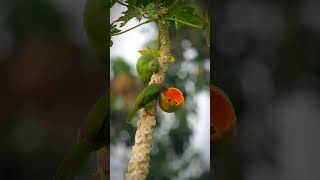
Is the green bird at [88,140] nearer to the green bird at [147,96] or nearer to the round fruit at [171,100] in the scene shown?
the green bird at [147,96]

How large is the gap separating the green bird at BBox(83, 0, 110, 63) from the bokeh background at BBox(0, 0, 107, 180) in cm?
2

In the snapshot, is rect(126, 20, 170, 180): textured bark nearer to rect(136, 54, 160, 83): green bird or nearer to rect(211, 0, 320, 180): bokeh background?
rect(136, 54, 160, 83): green bird

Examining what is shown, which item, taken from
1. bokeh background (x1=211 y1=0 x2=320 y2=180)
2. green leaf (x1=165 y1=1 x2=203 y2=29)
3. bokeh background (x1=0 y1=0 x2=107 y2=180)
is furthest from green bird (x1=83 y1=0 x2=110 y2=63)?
bokeh background (x1=211 y1=0 x2=320 y2=180)

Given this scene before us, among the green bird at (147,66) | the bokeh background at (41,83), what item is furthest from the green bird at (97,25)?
the green bird at (147,66)

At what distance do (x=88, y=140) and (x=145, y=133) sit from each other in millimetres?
212

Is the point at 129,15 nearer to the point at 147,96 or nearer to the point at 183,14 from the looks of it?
the point at 183,14

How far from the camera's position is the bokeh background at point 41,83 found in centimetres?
155

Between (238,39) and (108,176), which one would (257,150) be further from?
(108,176)

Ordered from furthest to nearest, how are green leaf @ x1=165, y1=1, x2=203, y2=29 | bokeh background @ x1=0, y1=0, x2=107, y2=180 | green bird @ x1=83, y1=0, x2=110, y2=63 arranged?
green leaf @ x1=165, y1=1, x2=203, y2=29
green bird @ x1=83, y1=0, x2=110, y2=63
bokeh background @ x1=0, y1=0, x2=107, y2=180

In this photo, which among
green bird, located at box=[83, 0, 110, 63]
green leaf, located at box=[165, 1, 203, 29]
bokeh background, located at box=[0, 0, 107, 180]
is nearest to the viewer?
bokeh background, located at box=[0, 0, 107, 180]

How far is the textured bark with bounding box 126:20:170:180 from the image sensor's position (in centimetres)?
177

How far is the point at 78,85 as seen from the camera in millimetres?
1657

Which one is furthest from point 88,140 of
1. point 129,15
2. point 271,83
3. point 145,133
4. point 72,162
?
point 271,83

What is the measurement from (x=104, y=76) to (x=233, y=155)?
1.76ft
